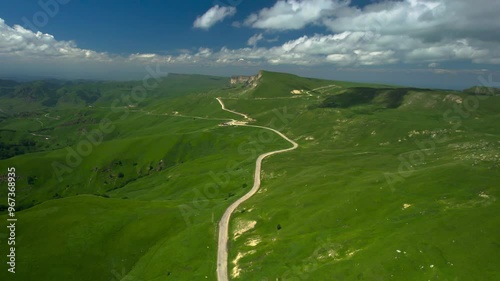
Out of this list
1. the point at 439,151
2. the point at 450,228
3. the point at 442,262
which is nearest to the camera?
the point at 442,262

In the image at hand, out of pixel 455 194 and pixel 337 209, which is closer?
pixel 455 194

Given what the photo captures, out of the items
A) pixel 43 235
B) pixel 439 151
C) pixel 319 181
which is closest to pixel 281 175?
pixel 319 181

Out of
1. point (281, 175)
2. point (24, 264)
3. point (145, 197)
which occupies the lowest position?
point (145, 197)

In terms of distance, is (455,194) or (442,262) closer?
(442,262)

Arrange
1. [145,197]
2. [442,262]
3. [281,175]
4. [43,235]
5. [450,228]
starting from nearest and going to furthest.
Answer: [442,262]
[450,228]
[43,235]
[281,175]
[145,197]

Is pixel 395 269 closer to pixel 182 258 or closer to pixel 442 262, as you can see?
pixel 442 262

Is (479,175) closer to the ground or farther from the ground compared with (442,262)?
farther from the ground

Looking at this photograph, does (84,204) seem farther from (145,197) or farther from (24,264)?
(145,197)

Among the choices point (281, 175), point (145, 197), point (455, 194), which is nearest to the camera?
point (455, 194)

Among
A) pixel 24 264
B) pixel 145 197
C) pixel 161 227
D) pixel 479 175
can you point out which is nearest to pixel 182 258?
pixel 161 227
